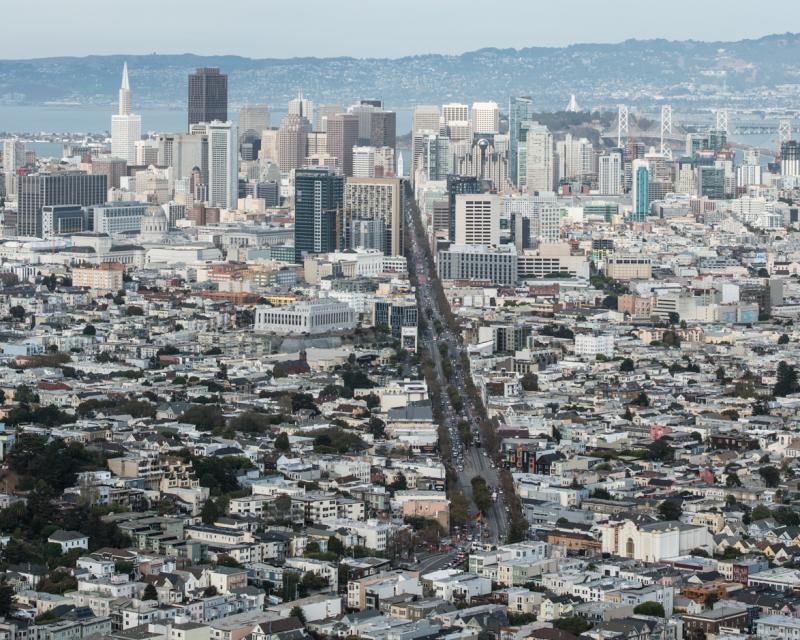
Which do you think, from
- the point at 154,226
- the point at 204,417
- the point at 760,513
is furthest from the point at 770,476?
the point at 154,226

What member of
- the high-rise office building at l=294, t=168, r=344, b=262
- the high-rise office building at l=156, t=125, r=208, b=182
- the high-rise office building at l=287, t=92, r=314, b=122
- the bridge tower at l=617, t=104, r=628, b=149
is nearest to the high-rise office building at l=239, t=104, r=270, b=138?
the high-rise office building at l=287, t=92, r=314, b=122

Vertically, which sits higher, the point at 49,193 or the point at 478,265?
the point at 49,193

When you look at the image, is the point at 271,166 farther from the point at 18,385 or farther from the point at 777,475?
the point at 777,475

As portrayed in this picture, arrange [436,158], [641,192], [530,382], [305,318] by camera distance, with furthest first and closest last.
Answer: [436,158], [641,192], [305,318], [530,382]

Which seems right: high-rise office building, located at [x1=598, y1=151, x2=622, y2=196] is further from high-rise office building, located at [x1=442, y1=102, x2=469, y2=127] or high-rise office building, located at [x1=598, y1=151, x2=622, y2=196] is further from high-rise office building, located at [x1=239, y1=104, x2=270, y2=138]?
high-rise office building, located at [x1=239, y1=104, x2=270, y2=138]

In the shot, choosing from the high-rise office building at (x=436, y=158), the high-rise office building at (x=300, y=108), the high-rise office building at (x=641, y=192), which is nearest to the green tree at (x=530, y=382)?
the high-rise office building at (x=641, y=192)

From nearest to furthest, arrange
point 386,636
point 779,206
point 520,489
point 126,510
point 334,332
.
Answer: point 386,636 < point 126,510 < point 520,489 < point 334,332 < point 779,206

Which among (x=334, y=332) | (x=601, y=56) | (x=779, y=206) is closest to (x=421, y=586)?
(x=334, y=332)

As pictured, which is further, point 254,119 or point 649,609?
point 254,119

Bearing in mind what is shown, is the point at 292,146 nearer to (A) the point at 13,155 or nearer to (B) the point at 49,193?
(A) the point at 13,155
